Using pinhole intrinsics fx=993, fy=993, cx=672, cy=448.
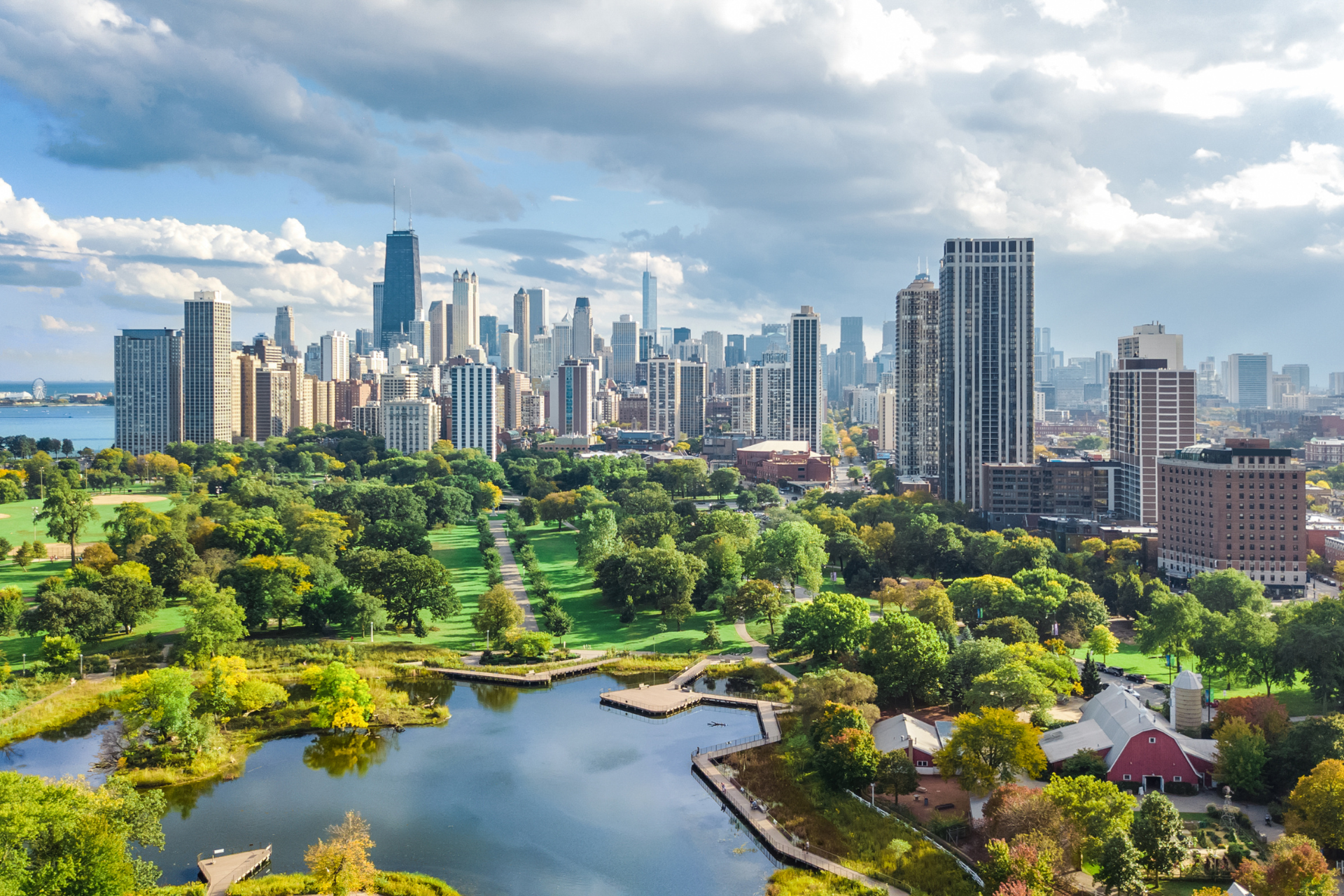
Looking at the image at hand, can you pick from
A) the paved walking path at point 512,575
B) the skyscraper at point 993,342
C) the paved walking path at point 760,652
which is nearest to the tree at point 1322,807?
the paved walking path at point 760,652

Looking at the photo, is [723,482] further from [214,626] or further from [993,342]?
[214,626]

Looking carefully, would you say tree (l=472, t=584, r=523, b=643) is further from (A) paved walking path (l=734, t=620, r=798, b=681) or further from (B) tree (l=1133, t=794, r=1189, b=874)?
(B) tree (l=1133, t=794, r=1189, b=874)

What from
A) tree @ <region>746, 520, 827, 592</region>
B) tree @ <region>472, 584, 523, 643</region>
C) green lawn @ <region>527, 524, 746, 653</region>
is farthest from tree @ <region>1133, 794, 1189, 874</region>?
tree @ <region>746, 520, 827, 592</region>

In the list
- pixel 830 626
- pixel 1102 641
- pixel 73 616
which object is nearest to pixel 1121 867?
pixel 830 626

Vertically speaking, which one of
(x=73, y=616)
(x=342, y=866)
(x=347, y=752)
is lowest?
(x=347, y=752)

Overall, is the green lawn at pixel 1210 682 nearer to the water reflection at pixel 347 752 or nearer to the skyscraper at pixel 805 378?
the water reflection at pixel 347 752
